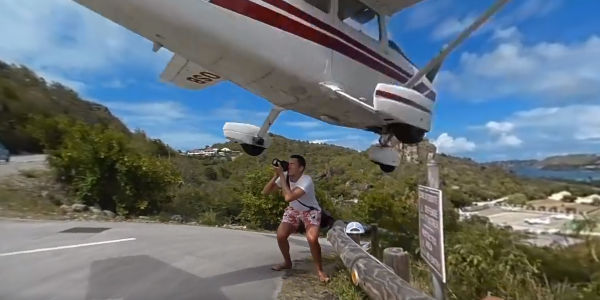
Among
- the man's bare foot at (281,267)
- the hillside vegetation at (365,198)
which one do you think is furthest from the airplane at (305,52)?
the man's bare foot at (281,267)

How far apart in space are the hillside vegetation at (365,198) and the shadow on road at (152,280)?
6.67 feet

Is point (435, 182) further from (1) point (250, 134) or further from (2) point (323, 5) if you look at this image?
(1) point (250, 134)

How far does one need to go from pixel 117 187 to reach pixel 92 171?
76 cm

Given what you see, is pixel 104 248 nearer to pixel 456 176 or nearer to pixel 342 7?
pixel 342 7

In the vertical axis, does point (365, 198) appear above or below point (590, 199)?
below

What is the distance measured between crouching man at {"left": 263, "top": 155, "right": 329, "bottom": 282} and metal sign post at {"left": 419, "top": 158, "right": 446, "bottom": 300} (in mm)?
1570

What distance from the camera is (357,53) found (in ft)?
20.9

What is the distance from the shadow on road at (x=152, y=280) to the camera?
13.5 feet

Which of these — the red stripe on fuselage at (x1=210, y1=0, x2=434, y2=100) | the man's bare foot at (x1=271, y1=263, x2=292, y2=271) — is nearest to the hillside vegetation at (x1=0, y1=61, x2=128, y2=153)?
the red stripe on fuselage at (x1=210, y1=0, x2=434, y2=100)

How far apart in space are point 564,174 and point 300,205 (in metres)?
2.66

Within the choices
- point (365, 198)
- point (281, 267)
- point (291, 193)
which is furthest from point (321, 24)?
point (365, 198)

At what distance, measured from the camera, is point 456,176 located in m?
6.62

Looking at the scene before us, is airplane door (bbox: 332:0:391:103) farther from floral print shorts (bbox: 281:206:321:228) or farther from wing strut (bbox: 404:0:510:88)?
floral print shorts (bbox: 281:206:321:228)

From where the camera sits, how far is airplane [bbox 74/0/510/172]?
179 inches
